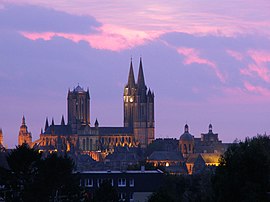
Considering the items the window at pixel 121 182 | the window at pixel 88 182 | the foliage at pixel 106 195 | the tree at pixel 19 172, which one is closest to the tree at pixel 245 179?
the foliage at pixel 106 195

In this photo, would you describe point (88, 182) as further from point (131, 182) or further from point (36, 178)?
point (36, 178)

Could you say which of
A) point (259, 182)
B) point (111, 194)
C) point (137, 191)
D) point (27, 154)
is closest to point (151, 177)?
point (137, 191)

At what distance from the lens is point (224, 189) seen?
75062mm

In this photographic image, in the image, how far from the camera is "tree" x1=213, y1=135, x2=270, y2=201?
7350 centimetres

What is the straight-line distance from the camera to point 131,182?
120 metres

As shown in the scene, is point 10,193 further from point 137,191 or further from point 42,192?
point 137,191

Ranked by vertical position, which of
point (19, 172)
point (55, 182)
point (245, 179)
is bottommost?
point (245, 179)

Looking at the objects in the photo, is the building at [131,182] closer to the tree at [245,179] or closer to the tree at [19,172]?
the tree at [19,172]

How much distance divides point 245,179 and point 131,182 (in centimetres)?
4527

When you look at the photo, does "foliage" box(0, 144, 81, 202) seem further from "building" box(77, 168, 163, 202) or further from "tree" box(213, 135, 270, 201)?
"building" box(77, 168, 163, 202)

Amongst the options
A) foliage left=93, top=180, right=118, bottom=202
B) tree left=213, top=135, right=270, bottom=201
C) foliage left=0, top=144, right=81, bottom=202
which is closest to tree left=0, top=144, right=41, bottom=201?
foliage left=0, top=144, right=81, bottom=202

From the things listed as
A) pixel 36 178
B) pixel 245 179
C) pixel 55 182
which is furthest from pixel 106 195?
pixel 245 179

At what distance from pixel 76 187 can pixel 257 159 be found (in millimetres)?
13857

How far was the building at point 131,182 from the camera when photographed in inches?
4643
